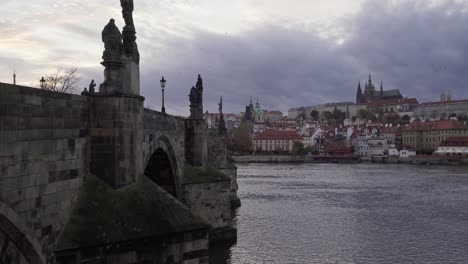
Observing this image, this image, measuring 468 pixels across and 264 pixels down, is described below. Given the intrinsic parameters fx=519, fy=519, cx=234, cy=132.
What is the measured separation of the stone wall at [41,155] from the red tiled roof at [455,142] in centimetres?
13763

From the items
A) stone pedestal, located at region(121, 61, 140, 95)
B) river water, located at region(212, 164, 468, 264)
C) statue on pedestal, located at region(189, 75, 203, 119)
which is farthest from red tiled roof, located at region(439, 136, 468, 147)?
stone pedestal, located at region(121, 61, 140, 95)

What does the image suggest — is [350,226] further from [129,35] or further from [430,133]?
[430,133]

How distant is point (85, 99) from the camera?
11633 millimetres

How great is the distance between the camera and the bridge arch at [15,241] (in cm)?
851

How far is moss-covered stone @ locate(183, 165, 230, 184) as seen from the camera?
27.0m

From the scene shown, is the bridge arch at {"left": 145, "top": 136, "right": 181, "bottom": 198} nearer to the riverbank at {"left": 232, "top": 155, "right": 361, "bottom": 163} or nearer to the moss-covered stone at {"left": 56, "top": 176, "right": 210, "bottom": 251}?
the moss-covered stone at {"left": 56, "top": 176, "right": 210, "bottom": 251}

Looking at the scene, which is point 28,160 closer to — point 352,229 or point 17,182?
point 17,182

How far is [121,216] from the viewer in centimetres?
1193

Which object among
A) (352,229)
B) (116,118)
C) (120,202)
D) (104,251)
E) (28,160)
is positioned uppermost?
(116,118)

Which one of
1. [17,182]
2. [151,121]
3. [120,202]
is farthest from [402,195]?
[17,182]

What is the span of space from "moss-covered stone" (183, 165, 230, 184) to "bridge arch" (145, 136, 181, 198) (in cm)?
167

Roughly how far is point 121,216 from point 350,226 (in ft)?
86.8

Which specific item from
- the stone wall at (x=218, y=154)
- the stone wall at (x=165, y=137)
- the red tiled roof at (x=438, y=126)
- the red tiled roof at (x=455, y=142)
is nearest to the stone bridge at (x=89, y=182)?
the stone wall at (x=165, y=137)

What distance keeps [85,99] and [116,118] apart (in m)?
0.86
